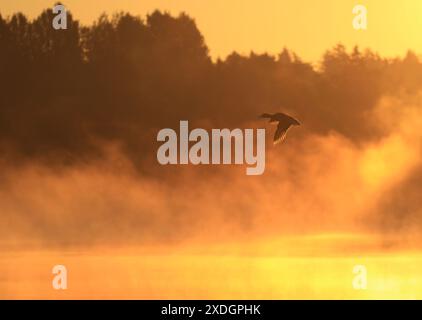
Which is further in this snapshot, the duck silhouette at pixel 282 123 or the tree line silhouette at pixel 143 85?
the tree line silhouette at pixel 143 85

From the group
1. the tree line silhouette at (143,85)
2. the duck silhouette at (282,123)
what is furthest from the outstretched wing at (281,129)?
the tree line silhouette at (143,85)

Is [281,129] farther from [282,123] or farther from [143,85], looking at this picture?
[143,85]

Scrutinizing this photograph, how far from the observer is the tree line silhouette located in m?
26.6

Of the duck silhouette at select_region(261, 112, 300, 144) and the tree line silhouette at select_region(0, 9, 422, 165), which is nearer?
the duck silhouette at select_region(261, 112, 300, 144)

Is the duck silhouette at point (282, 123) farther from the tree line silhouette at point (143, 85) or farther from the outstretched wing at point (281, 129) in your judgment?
the tree line silhouette at point (143, 85)

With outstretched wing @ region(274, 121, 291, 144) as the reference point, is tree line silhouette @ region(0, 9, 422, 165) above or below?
above

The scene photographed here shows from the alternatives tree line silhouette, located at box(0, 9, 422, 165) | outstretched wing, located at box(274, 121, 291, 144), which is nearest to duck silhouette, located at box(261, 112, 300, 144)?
outstretched wing, located at box(274, 121, 291, 144)

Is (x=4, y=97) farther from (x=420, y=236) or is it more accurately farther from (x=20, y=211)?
(x=420, y=236)

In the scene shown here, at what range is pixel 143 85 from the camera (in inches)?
1093

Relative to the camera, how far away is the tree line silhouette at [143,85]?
26.6 m

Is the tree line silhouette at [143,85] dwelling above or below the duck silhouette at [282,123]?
above

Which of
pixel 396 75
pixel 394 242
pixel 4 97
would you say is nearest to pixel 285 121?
pixel 394 242

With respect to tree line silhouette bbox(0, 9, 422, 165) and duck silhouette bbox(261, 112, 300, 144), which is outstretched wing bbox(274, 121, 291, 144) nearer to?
duck silhouette bbox(261, 112, 300, 144)

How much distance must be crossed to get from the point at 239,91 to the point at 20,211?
6.21 metres
